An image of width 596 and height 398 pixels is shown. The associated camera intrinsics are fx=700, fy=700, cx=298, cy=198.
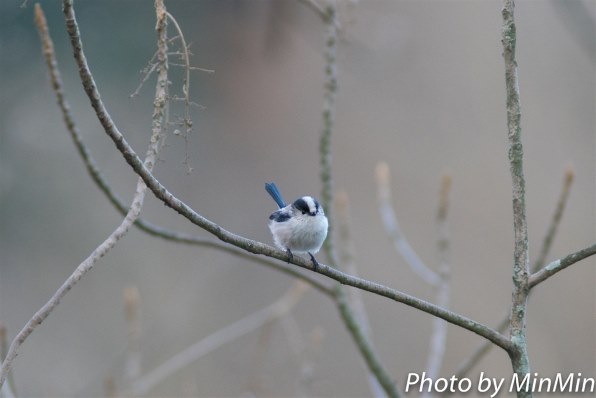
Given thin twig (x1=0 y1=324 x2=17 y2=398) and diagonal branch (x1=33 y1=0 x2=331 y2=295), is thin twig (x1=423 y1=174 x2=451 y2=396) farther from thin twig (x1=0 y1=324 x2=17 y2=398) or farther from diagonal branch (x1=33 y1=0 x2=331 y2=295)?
thin twig (x1=0 y1=324 x2=17 y2=398)

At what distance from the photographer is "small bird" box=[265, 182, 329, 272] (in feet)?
10.00

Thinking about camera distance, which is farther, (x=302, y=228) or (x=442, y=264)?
(x=442, y=264)

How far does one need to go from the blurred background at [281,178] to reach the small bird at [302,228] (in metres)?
2.72

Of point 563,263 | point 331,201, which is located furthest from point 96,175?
point 563,263

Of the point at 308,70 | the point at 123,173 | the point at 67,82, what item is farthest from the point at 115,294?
the point at 308,70

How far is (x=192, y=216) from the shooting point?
70.2 inches

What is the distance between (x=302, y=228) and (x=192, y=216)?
1.31m

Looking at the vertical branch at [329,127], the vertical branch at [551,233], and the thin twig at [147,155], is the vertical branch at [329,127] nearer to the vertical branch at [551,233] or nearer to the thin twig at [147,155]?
the vertical branch at [551,233]

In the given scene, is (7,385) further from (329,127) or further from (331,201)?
(329,127)

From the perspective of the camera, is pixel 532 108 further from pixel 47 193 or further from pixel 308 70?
pixel 47 193

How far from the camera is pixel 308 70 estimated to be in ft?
24.7

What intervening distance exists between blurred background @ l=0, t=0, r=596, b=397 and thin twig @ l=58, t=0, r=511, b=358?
3871 mm

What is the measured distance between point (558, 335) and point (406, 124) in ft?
8.23

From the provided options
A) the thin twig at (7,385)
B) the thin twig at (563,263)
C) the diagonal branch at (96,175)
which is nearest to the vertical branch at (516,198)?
the thin twig at (563,263)
